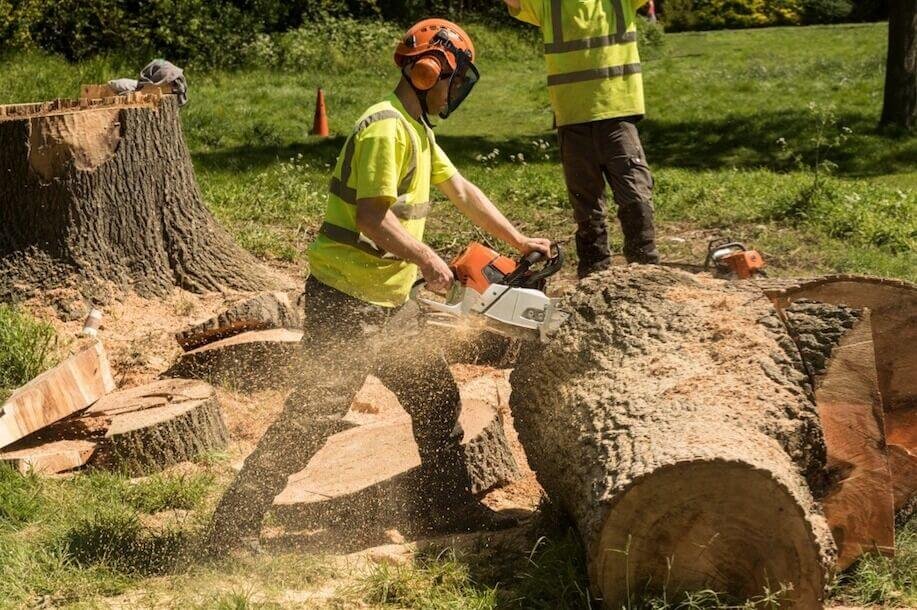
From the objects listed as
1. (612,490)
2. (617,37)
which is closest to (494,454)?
(612,490)

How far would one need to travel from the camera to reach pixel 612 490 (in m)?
3.47

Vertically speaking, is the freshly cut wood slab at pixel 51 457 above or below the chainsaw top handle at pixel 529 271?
below

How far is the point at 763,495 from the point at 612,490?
45 centimetres

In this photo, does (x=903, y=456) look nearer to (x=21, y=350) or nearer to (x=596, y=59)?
(x=596, y=59)

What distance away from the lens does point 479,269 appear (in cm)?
427

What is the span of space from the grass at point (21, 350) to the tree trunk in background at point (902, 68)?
10087mm

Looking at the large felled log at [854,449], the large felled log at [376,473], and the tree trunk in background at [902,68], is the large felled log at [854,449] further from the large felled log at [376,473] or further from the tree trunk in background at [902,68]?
the tree trunk in background at [902,68]

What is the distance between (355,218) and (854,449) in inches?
77.9

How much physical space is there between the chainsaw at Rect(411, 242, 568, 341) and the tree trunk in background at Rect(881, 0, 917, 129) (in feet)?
32.8

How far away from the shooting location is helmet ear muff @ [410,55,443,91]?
14.0 ft

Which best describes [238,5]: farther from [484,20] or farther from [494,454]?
[494,454]

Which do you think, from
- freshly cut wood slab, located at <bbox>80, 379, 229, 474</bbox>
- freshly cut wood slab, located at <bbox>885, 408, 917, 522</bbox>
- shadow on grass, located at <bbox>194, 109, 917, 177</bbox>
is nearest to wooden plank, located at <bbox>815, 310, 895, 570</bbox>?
freshly cut wood slab, located at <bbox>885, 408, 917, 522</bbox>

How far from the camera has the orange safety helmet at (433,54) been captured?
427 centimetres

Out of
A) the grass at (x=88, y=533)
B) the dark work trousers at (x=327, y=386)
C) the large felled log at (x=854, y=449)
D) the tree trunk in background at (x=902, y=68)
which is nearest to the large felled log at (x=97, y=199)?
the grass at (x=88, y=533)
